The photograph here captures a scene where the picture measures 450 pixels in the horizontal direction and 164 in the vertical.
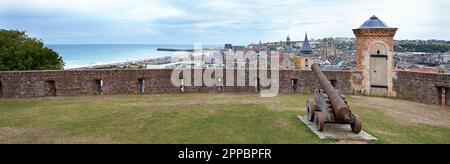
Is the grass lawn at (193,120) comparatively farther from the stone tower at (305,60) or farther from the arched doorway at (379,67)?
the stone tower at (305,60)

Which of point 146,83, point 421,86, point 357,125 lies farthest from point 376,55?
point 146,83

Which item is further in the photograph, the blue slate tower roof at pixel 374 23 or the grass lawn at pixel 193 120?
the blue slate tower roof at pixel 374 23

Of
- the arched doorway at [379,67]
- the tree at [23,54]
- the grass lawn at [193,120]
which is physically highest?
the tree at [23,54]

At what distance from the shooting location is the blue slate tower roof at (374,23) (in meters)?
11.5

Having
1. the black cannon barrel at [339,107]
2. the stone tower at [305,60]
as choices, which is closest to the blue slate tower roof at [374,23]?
the stone tower at [305,60]

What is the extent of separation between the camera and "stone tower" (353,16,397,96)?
11.3 m

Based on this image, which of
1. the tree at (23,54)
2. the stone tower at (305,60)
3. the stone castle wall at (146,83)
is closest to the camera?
the stone castle wall at (146,83)

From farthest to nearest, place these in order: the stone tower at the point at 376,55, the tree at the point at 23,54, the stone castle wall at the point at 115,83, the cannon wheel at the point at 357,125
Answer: the tree at the point at 23,54
the stone tower at the point at 376,55
the stone castle wall at the point at 115,83
the cannon wheel at the point at 357,125

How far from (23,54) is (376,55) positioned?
18130 mm

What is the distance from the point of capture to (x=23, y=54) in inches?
805

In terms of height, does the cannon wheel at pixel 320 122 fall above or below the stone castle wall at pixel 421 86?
below

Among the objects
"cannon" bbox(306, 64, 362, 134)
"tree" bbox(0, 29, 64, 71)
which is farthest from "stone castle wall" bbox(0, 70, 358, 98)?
"tree" bbox(0, 29, 64, 71)

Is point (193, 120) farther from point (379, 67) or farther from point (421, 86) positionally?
point (379, 67)

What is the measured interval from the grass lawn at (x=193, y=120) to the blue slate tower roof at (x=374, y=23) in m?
2.37
